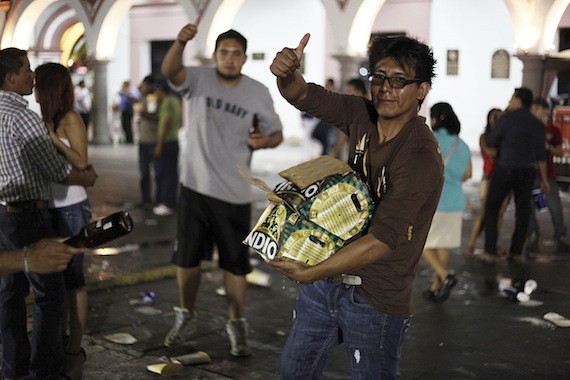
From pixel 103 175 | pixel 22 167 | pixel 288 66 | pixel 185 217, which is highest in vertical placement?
pixel 288 66

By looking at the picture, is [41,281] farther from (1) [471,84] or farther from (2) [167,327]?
(1) [471,84]

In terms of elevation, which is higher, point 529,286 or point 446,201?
point 446,201

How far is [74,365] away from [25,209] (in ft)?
3.42

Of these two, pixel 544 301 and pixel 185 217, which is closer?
pixel 185 217

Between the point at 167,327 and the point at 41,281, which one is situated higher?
the point at 41,281

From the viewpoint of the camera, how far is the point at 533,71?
15.4 metres

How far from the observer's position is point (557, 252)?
9.46 metres

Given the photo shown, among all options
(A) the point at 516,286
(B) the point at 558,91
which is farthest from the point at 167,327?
(B) the point at 558,91

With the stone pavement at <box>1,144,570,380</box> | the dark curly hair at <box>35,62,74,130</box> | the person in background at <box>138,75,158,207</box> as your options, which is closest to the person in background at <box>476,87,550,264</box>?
the stone pavement at <box>1,144,570,380</box>

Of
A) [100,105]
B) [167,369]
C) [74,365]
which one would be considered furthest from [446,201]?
[100,105]

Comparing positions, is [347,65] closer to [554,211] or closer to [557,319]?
[554,211]

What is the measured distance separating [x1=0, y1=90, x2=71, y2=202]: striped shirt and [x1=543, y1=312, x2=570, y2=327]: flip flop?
4.11 m

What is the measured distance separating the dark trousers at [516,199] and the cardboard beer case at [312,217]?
20.1 feet

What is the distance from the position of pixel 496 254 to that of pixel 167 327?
4.36 meters
